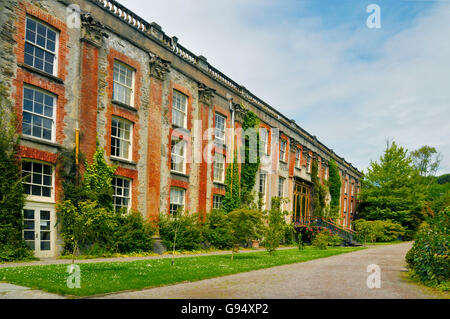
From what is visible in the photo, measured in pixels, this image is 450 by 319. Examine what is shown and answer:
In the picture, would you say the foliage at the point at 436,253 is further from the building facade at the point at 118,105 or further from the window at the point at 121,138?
the window at the point at 121,138

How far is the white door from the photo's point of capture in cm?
1395

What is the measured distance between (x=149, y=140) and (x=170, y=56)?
5.08 meters

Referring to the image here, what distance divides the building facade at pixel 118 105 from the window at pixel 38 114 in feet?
0.12

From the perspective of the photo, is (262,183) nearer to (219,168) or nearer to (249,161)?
(249,161)

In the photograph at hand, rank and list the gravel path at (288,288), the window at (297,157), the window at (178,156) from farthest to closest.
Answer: the window at (297,157)
the window at (178,156)
the gravel path at (288,288)

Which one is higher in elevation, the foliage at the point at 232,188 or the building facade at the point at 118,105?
the building facade at the point at 118,105

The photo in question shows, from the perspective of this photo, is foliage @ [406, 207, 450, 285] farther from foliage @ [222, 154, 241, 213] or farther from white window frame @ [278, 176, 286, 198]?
white window frame @ [278, 176, 286, 198]

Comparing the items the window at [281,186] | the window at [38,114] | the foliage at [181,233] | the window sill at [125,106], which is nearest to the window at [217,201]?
the foliage at [181,233]

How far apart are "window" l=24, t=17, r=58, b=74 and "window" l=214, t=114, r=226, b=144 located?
38.4 feet

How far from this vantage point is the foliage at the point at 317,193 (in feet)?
129

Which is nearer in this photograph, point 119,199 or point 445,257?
point 445,257
